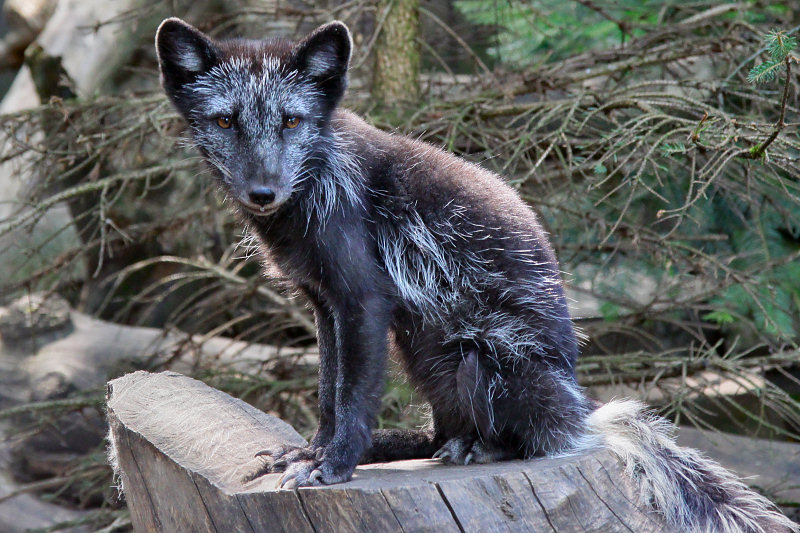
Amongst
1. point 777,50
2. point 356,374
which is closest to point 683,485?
point 356,374

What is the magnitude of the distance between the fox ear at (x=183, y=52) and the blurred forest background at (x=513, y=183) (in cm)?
126

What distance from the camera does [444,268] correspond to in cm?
363

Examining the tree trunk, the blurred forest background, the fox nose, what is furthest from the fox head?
the tree trunk

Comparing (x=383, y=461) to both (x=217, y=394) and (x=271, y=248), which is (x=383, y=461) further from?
(x=271, y=248)

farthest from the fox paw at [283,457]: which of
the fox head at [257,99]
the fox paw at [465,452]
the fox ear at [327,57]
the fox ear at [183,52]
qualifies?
the fox ear at [183,52]

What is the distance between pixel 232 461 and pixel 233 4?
7002 millimetres

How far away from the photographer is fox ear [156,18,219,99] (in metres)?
3.46

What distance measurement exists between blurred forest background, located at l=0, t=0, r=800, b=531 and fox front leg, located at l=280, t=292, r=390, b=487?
1.39 m

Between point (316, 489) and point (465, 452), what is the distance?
101cm

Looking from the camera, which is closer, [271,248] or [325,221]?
[325,221]

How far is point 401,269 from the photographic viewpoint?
3.61 meters

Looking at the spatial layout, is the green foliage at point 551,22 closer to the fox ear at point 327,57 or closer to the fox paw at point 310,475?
the fox ear at point 327,57

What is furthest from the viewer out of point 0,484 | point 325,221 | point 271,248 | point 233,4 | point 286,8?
point 233,4

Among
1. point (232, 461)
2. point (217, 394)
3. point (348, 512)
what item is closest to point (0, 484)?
point (217, 394)
